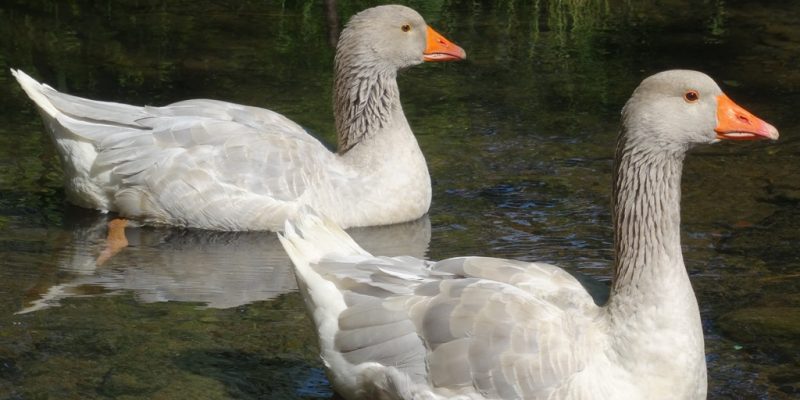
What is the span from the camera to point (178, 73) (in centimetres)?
1203

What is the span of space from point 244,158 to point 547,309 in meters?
3.61

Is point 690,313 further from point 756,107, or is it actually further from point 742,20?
point 742,20

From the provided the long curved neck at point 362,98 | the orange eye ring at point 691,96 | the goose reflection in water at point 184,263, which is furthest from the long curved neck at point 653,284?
the long curved neck at point 362,98

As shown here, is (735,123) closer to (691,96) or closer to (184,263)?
(691,96)

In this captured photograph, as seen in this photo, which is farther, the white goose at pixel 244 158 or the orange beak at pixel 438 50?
the orange beak at pixel 438 50

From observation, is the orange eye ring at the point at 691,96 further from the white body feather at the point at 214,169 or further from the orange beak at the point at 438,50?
the orange beak at the point at 438,50

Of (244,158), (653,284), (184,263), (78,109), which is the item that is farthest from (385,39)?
(653,284)

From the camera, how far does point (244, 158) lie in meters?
8.65

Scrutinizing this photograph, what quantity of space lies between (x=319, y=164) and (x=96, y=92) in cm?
342

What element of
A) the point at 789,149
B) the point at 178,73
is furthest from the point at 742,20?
the point at 178,73

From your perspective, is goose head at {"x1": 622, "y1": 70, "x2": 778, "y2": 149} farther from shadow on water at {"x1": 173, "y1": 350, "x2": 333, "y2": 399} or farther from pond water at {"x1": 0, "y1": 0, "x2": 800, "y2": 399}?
shadow on water at {"x1": 173, "y1": 350, "x2": 333, "y2": 399}

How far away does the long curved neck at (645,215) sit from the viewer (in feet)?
18.9

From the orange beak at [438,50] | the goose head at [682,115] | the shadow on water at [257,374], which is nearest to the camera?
the goose head at [682,115]

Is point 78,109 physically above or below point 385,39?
below
